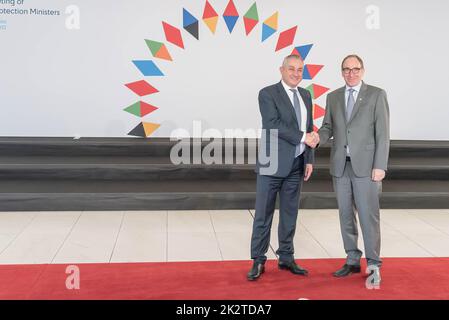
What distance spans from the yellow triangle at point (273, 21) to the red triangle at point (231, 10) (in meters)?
0.39

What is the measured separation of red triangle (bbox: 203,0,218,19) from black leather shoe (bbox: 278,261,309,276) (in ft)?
12.9

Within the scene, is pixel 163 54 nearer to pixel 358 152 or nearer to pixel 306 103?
pixel 306 103

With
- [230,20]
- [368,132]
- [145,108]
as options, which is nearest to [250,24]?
[230,20]

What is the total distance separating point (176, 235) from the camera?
4.44 meters

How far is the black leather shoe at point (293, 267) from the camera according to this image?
3523 mm

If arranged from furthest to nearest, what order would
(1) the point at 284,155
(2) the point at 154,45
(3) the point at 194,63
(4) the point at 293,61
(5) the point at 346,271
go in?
(3) the point at 194,63 → (2) the point at 154,45 → (5) the point at 346,271 → (1) the point at 284,155 → (4) the point at 293,61

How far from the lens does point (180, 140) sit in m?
6.62

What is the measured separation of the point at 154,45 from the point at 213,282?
3983mm

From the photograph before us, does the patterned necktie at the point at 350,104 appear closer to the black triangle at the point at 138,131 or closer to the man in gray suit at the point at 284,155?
the man in gray suit at the point at 284,155

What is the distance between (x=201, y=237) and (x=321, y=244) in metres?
0.94

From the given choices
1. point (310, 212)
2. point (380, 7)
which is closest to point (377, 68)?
point (380, 7)

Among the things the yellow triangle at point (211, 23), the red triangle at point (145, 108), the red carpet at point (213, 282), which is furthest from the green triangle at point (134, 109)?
the red carpet at point (213, 282)
